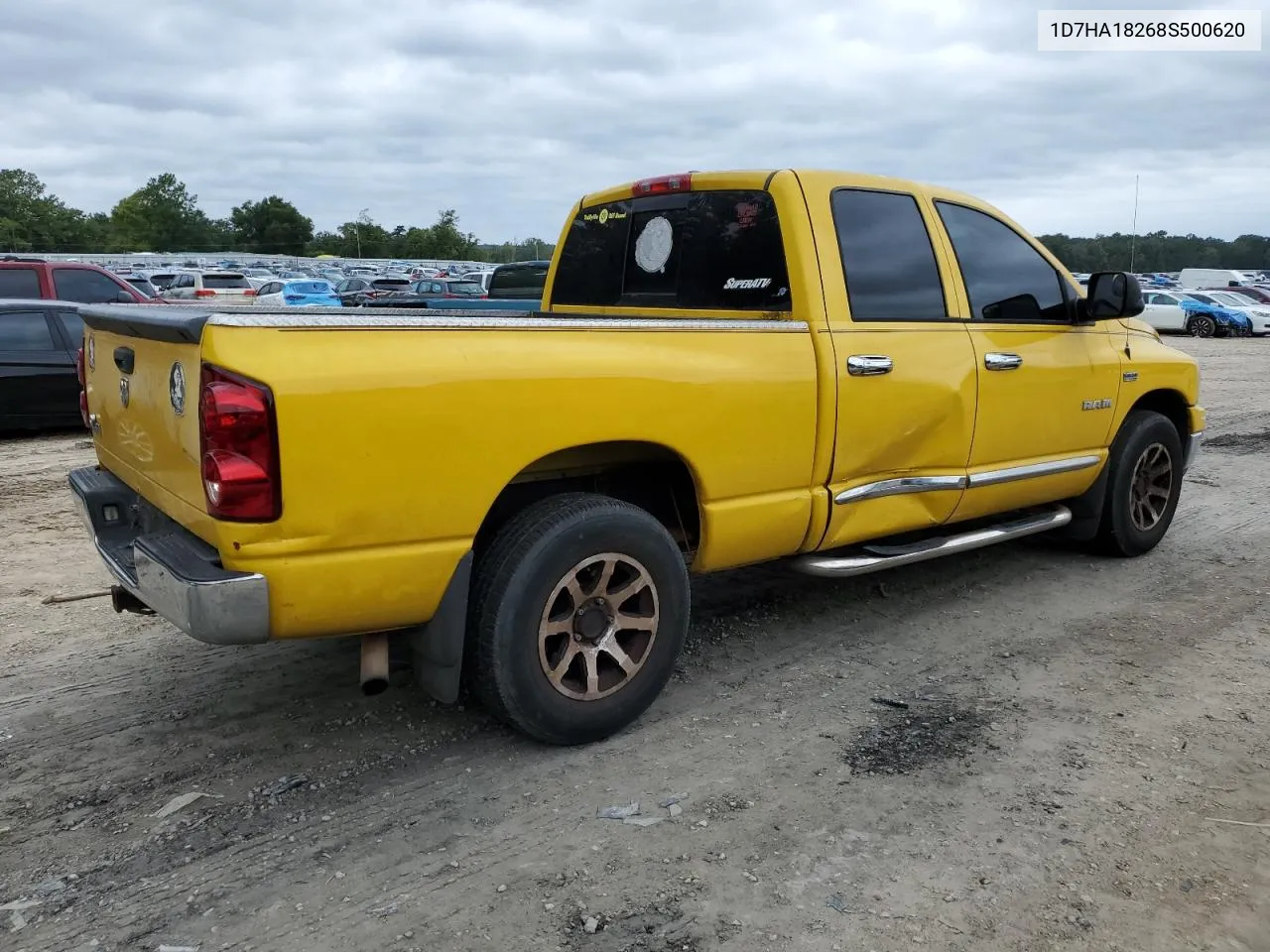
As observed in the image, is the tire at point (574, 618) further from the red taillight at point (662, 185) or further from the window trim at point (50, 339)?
the window trim at point (50, 339)

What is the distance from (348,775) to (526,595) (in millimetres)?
861

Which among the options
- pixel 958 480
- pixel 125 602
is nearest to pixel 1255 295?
pixel 958 480

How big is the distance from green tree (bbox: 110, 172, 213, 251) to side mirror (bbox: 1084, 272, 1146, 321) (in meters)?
108

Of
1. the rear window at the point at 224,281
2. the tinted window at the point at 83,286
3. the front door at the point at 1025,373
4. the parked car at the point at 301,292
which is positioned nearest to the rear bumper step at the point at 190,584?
the front door at the point at 1025,373

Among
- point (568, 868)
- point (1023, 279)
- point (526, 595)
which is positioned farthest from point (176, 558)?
point (1023, 279)

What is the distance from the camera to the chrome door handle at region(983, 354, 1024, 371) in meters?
4.57

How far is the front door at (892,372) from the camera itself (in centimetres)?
408

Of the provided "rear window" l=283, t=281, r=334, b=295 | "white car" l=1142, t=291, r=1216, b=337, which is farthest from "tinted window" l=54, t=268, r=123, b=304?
"white car" l=1142, t=291, r=1216, b=337

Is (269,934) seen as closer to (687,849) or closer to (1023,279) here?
(687,849)

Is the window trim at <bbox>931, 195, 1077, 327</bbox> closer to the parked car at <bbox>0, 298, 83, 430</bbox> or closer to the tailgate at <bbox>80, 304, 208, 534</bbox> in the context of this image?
the tailgate at <bbox>80, 304, 208, 534</bbox>

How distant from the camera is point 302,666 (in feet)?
14.0

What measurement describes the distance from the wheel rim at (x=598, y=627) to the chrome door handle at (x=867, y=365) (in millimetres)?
1216

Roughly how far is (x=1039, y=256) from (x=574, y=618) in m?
3.17

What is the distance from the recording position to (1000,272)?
489cm
